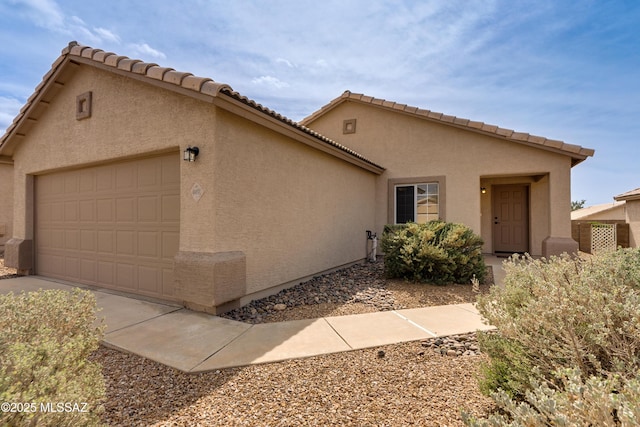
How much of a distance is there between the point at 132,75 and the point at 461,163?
31.0ft

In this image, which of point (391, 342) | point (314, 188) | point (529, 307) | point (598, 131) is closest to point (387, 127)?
point (314, 188)

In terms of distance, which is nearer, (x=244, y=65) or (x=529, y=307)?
(x=529, y=307)

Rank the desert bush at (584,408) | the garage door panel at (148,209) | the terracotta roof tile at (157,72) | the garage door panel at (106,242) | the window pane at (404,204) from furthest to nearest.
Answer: the window pane at (404,204) → the garage door panel at (106,242) → the garage door panel at (148,209) → the terracotta roof tile at (157,72) → the desert bush at (584,408)

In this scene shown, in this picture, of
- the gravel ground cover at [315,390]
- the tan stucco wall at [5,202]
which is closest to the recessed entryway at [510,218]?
the gravel ground cover at [315,390]

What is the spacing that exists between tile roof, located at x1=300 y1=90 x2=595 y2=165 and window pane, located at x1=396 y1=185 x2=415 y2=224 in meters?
2.55

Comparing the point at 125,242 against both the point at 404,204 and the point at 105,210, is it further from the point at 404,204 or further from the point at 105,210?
the point at 404,204

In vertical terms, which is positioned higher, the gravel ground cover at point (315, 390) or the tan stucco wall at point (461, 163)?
the tan stucco wall at point (461, 163)

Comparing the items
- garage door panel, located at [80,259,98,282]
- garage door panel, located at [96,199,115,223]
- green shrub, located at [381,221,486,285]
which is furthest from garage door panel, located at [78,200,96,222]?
green shrub, located at [381,221,486,285]

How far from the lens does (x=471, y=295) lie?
6.00 metres

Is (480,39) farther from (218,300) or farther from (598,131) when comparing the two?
(598,131)

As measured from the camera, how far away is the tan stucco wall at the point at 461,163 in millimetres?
8930

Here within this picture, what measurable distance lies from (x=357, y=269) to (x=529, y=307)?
250 inches

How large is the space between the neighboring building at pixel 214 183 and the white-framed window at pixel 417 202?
0.05m

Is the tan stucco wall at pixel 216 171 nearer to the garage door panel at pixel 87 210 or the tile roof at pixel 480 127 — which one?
the garage door panel at pixel 87 210
